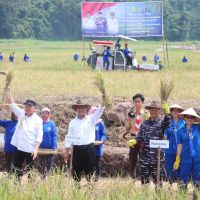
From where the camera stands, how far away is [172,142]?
8.90 metres

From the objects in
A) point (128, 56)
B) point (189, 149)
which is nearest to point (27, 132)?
point (189, 149)

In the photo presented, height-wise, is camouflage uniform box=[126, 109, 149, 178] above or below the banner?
below

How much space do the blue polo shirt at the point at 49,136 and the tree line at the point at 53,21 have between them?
255ft

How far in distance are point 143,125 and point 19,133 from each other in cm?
168

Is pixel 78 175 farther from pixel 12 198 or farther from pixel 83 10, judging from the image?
pixel 83 10

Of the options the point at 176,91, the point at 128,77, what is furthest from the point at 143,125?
the point at 128,77

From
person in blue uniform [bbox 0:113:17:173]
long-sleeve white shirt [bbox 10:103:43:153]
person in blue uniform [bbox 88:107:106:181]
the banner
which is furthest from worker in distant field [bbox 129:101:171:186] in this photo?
the banner

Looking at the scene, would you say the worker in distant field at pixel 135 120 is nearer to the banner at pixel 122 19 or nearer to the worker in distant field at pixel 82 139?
the worker in distant field at pixel 82 139

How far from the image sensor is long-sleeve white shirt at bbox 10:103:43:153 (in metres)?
8.95

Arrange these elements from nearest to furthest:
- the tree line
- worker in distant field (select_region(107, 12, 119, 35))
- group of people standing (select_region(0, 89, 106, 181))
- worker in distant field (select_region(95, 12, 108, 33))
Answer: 1. group of people standing (select_region(0, 89, 106, 181))
2. worker in distant field (select_region(95, 12, 108, 33))
3. worker in distant field (select_region(107, 12, 119, 35))
4. the tree line

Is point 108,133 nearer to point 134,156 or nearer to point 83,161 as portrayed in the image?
point 134,156

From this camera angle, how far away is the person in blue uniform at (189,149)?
8430 millimetres

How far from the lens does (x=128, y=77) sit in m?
23.4

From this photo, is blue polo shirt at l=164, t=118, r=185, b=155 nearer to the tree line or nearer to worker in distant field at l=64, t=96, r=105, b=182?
worker in distant field at l=64, t=96, r=105, b=182
